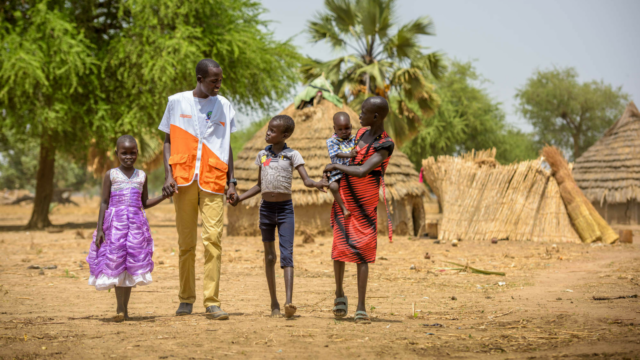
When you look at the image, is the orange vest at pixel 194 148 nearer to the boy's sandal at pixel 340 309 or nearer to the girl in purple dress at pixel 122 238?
the girl in purple dress at pixel 122 238

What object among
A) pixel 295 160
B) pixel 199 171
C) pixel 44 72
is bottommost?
pixel 199 171

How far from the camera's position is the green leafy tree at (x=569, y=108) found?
34.0 metres

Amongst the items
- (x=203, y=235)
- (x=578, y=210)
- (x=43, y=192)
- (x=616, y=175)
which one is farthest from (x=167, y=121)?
(x=616, y=175)

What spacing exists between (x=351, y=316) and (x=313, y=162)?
8641 mm

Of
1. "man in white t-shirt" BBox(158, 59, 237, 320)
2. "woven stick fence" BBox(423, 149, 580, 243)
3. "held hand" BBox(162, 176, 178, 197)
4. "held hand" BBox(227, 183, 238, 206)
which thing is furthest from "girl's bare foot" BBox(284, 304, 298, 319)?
"woven stick fence" BBox(423, 149, 580, 243)

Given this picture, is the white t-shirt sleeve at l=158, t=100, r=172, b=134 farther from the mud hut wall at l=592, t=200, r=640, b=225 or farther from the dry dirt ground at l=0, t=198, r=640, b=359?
the mud hut wall at l=592, t=200, r=640, b=225

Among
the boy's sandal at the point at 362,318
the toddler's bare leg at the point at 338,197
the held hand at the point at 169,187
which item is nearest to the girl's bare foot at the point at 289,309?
the boy's sandal at the point at 362,318

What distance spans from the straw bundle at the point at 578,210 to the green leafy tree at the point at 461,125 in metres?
17.2

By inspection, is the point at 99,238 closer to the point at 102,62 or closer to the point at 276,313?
the point at 276,313

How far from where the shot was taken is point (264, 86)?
17734 millimetres

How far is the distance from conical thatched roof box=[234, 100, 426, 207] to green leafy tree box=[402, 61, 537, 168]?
51.0ft

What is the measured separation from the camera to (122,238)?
4191 millimetres

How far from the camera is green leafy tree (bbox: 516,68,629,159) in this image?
34.0m

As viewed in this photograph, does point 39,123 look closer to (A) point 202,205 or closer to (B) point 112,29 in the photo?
(B) point 112,29
